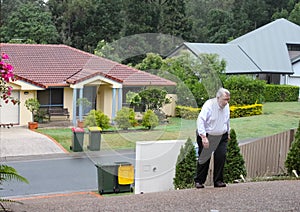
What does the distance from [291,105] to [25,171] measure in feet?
80.4

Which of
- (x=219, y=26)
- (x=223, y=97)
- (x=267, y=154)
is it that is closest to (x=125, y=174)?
(x=267, y=154)

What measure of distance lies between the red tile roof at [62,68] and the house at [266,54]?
14863 millimetres

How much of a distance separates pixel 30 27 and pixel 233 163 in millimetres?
34980

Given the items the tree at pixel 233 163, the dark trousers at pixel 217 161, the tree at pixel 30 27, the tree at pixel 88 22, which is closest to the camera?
the dark trousers at pixel 217 161

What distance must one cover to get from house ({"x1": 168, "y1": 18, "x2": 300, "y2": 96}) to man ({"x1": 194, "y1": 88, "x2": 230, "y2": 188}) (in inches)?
1154

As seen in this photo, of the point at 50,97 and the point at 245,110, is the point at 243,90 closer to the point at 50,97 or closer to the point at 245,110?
the point at 245,110

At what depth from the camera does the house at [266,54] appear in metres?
39.2

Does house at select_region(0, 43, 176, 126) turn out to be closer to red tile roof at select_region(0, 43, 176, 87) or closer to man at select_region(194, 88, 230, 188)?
red tile roof at select_region(0, 43, 176, 87)

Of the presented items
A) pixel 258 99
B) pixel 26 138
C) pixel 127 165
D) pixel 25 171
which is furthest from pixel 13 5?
pixel 127 165

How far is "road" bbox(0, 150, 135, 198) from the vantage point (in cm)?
1080

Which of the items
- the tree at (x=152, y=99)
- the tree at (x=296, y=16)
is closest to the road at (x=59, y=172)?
the tree at (x=152, y=99)

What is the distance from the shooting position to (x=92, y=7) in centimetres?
4538

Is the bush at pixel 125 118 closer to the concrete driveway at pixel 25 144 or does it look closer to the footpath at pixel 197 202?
the footpath at pixel 197 202

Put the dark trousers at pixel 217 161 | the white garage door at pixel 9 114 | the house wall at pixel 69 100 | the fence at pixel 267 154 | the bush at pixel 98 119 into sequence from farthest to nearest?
1. the white garage door at pixel 9 114
2. the house wall at pixel 69 100
3. the fence at pixel 267 154
4. the bush at pixel 98 119
5. the dark trousers at pixel 217 161
